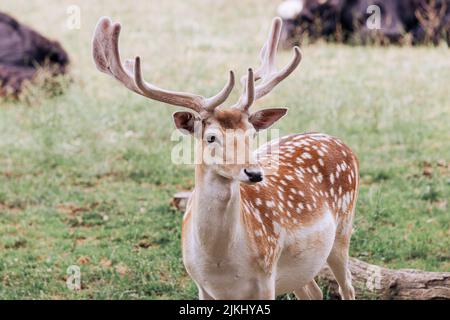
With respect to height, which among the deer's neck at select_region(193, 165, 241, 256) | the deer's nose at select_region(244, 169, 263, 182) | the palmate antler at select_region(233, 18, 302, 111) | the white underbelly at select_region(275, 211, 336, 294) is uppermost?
the palmate antler at select_region(233, 18, 302, 111)

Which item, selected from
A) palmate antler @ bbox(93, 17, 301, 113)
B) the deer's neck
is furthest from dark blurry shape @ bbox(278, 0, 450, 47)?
the deer's neck

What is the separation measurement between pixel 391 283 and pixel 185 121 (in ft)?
7.03

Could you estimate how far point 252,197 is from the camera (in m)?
5.01

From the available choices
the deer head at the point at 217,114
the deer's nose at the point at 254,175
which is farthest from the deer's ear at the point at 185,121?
the deer's nose at the point at 254,175

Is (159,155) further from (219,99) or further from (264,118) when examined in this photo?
(219,99)

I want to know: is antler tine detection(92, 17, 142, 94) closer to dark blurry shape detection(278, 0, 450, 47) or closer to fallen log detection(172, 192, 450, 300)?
fallen log detection(172, 192, 450, 300)

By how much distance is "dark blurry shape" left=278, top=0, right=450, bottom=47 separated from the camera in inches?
531

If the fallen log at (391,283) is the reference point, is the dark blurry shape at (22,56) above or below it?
above

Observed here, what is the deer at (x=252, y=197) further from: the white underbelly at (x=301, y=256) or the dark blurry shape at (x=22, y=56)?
the dark blurry shape at (x=22, y=56)

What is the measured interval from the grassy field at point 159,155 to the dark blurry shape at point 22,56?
28cm

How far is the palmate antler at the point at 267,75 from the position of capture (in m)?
4.50

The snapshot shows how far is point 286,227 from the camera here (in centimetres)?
501

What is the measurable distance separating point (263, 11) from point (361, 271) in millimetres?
10607

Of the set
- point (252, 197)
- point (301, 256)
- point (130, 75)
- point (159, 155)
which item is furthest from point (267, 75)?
point (159, 155)
